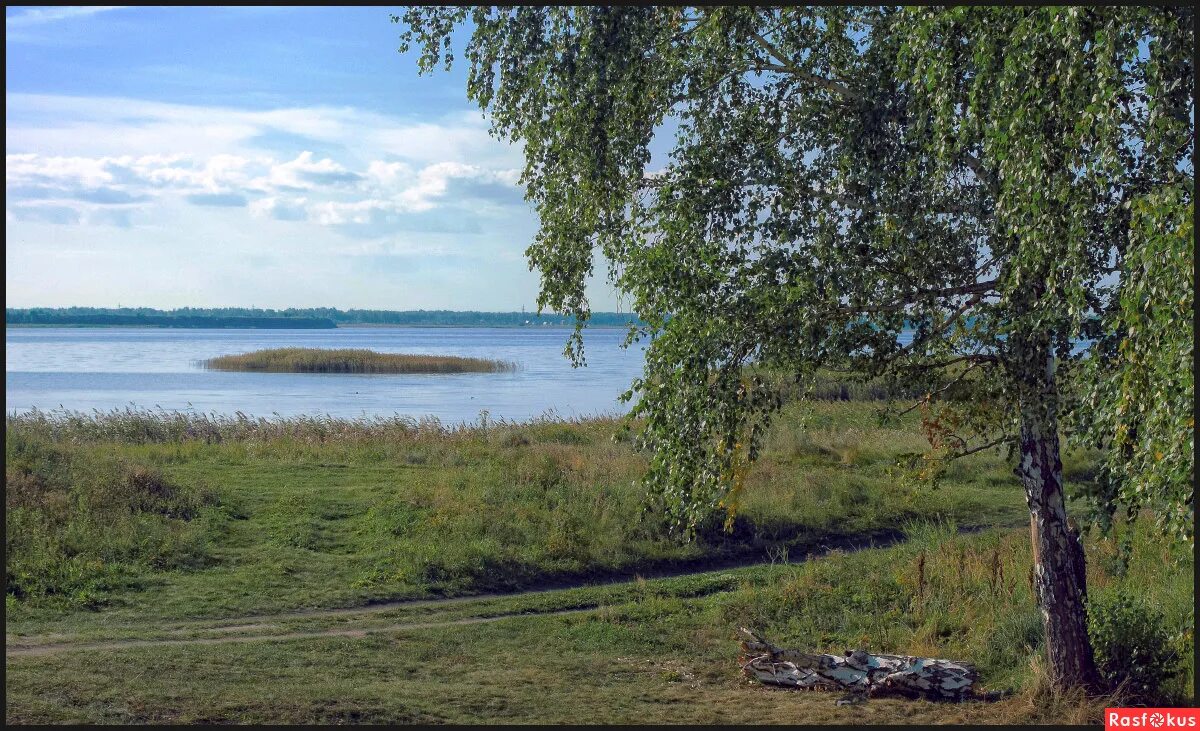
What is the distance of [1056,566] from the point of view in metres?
9.45

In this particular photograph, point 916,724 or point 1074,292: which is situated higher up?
point 1074,292

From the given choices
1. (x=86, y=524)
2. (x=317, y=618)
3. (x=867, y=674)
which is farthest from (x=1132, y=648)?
(x=86, y=524)

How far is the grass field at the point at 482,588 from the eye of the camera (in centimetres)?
914

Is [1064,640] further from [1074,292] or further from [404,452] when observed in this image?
[404,452]

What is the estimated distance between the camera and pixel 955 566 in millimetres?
13508

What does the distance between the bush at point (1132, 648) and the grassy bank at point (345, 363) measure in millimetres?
66498

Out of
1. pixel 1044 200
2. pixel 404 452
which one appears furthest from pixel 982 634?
pixel 404 452

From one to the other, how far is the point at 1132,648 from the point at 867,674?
8.07ft

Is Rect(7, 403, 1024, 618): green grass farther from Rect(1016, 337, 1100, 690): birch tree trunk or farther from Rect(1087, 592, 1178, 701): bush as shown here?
Rect(1087, 592, 1178, 701): bush

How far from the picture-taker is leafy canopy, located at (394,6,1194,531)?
689 centimetres

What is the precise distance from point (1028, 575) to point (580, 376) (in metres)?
63.6

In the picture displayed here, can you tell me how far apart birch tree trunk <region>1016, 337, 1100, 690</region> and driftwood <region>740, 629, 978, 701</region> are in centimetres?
88

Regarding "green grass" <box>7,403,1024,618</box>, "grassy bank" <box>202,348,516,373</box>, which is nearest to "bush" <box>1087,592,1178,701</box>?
"green grass" <box>7,403,1024,618</box>

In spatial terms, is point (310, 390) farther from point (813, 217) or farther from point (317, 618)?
point (813, 217)
